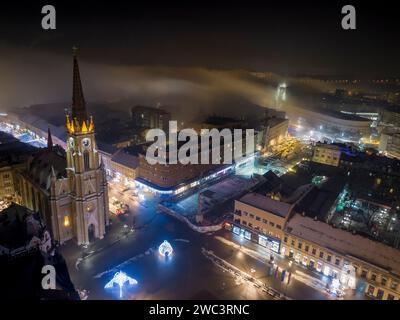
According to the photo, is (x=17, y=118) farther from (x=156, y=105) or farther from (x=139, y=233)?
(x=139, y=233)

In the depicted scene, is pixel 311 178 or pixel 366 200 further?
pixel 311 178

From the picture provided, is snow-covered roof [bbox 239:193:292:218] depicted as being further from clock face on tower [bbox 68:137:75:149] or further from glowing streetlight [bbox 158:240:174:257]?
clock face on tower [bbox 68:137:75:149]

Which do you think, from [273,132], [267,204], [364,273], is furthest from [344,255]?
[273,132]

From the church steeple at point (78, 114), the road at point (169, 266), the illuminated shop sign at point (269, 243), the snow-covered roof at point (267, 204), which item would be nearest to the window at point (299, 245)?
the illuminated shop sign at point (269, 243)

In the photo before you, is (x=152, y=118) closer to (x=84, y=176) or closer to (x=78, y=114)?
(x=84, y=176)

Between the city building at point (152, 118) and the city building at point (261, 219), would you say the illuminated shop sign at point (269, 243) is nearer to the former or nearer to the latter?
the city building at point (261, 219)

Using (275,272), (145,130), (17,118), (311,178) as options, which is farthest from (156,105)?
(275,272)
